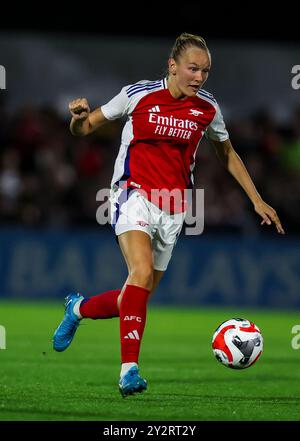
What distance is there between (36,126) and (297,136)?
4423 millimetres

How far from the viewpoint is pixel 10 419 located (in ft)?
18.3

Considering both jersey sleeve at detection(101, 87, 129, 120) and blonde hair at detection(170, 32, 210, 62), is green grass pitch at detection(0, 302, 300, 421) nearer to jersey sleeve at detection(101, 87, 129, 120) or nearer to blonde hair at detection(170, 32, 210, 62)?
jersey sleeve at detection(101, 87, 129, 120)

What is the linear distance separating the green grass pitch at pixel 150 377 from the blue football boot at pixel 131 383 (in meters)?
0.09

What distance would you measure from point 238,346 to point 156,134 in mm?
1509

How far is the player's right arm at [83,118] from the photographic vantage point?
6707mm

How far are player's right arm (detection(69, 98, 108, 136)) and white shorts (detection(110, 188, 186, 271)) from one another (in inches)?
18.2

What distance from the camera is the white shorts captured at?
22.9ft

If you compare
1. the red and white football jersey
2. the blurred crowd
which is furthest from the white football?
the blurred crowd

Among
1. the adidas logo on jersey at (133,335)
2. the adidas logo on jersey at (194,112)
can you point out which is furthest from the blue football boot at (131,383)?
the adidas logo on jersey at (194,112)

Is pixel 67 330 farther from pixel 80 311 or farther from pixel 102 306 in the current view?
pixel 102 306

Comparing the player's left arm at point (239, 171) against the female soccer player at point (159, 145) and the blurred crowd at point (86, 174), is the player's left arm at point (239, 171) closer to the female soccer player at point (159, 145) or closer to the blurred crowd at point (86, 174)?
the female soccer player at point (159, 145)

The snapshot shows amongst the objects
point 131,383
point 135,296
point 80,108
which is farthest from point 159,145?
point 131,383
